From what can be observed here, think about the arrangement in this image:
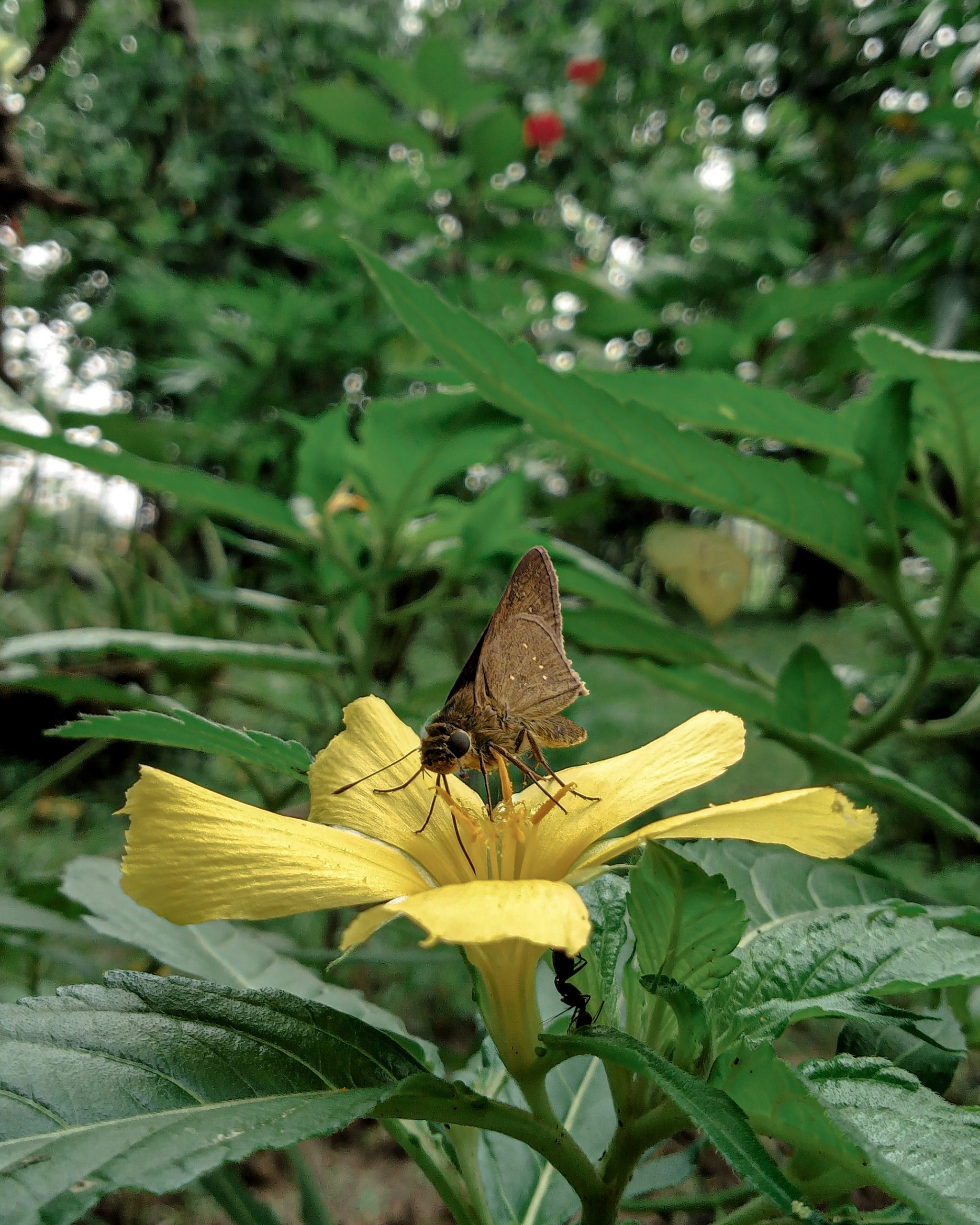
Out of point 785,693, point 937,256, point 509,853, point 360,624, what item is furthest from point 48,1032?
point 937,256

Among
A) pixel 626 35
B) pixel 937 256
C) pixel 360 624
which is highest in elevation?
pixel 626 35

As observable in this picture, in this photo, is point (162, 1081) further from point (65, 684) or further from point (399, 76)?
point (399, 76)

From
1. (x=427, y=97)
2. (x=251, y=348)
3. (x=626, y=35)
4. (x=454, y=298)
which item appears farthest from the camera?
(x=626, y=35)

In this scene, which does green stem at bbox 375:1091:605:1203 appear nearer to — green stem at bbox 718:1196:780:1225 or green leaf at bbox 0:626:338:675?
green stem at bbox 718:1196:780:1225

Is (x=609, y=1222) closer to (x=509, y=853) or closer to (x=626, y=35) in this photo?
(x=509, y=853)

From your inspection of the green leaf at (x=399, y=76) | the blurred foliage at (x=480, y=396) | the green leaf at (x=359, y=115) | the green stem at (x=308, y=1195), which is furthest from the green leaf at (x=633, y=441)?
the green leaf at (x=399, y=76)

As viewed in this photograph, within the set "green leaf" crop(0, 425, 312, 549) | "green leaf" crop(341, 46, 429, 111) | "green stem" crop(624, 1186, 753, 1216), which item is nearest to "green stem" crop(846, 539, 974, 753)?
"green stem" crop(624, 1186, 753, 1216)

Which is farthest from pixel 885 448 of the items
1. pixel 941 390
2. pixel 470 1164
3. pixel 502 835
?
pixel 470 1164
